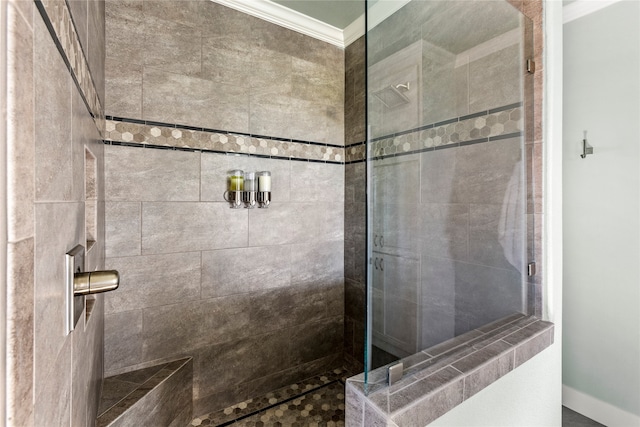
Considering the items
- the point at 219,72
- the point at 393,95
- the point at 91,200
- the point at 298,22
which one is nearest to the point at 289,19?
the point at 298,22

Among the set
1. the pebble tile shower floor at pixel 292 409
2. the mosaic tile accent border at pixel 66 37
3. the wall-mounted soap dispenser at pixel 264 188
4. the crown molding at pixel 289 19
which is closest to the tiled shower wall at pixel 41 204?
the mosaic tile accent border at pixel 66 37

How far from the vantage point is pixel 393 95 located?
121 cm

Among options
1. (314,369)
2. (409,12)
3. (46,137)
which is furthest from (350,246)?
(46,137)

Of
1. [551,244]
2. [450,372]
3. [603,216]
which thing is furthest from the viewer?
Result: [603,216]

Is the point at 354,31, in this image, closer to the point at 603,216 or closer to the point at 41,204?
the point at 603,216

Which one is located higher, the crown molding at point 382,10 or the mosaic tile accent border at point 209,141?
the crown molding at point 382,10

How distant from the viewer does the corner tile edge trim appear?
0.77 metres

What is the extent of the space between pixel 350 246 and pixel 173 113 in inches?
62.6

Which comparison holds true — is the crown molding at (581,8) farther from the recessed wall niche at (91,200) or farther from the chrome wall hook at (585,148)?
the recessed wall niche at (91,200)

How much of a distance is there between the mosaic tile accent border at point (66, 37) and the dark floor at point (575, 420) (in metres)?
2.70

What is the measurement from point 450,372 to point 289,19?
2370 mm

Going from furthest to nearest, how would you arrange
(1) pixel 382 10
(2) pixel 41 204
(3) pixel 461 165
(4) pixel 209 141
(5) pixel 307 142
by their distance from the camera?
(5) pixel 307 142
(4) pixel 209 141
(3) pixel 461 165
(1) pixel 382 10
(2) pixel 41 204

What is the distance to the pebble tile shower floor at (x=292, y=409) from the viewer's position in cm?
181

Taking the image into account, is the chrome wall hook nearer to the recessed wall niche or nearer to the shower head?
the shower head
